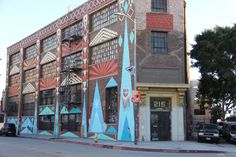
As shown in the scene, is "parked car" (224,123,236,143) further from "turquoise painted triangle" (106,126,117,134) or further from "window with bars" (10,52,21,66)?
"window with bars" (10,52,21,66)

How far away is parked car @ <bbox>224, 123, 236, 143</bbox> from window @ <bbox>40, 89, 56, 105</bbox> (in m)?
20.3

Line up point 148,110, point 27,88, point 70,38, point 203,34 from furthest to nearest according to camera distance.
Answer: point 27,88 < point 70,38 < point 203,34 < point 148,110

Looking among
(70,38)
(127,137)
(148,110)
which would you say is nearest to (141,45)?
(148,110)

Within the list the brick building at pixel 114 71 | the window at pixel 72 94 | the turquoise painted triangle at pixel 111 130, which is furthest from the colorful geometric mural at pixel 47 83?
the turquoise painted triangle at pixel 111 130

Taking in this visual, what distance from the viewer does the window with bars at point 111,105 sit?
106 ft

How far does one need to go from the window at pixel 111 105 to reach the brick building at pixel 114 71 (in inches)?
3.6

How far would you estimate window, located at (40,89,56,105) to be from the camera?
144 ft

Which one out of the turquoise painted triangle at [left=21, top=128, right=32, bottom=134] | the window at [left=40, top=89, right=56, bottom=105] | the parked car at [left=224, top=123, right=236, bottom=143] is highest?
the window at [left=40, top=89, right=56, bottom=105]

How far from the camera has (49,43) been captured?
4631 centimetres

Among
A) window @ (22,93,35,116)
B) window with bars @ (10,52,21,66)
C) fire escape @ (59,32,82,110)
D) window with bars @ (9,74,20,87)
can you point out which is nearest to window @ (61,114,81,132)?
fire escape @ (59,32,82,110)

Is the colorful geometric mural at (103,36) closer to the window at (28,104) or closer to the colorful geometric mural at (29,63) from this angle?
the colorful geometric mural at (29,63)

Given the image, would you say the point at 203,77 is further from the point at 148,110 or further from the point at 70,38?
the point at 70,38

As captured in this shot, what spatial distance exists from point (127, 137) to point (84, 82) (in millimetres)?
9327

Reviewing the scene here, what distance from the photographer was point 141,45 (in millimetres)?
30359
